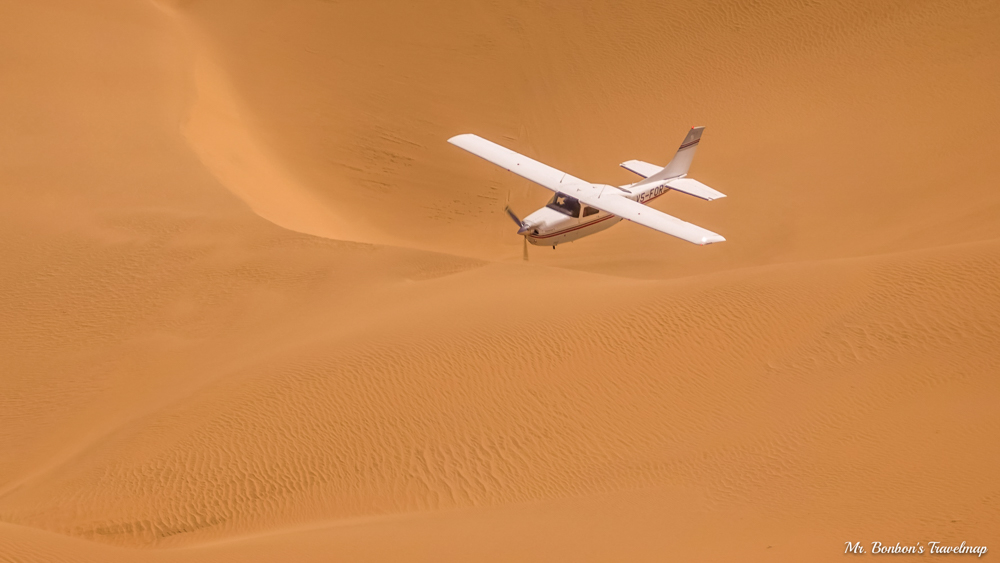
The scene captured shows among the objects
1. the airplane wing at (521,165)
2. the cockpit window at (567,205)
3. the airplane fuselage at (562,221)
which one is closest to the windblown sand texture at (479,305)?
the airplane fuselage at (562,221)

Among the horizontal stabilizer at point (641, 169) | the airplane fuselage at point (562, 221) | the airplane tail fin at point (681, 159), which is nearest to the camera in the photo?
the airplane fuselage at point (562, 221)

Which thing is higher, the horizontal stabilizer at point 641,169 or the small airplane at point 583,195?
the horizontal stabilizer at point 641,169

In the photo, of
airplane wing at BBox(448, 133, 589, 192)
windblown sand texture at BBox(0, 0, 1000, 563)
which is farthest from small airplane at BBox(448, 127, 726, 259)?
windblown sand texture at BBox(0, 0, 1000, 563)

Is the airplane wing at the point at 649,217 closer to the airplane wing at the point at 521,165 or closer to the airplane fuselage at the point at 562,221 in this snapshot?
the airplane fuselage at the point at 562,221

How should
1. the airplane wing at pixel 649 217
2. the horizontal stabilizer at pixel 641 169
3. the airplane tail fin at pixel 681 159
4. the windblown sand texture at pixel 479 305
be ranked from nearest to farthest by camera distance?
1. the windblown sand texture at pixel 479 305
2. the airplane wing at pixel 649 217
3. the airplane tail fin at pixel 681 159
4. the horizontal stabilizer at pixel 641 169

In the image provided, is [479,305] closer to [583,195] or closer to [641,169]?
[583,195]

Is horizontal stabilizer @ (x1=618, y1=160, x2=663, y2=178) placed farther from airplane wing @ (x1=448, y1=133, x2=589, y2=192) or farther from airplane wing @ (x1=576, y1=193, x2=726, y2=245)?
airplane wing @ (x1=576, y1=193, x2=726, y2=245)

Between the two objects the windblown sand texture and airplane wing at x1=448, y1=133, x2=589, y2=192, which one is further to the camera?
airplane wing at x1=448, y1=133, x2=589, y2=192

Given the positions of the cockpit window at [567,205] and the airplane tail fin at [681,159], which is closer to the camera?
the cockpit window at [567,205]
